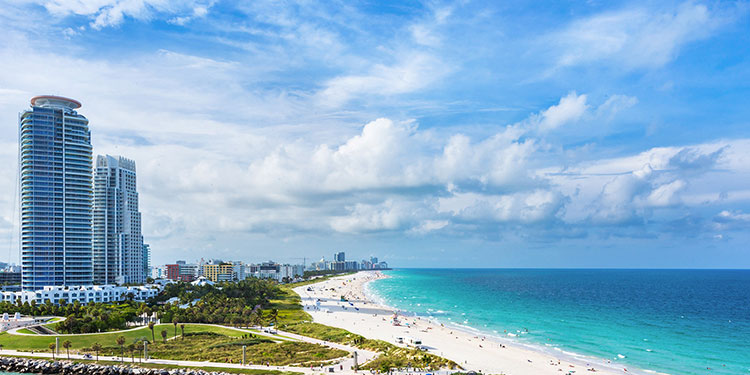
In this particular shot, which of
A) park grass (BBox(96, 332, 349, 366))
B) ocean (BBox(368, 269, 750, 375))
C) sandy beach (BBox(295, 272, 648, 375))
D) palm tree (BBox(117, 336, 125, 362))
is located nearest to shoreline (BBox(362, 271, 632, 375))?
ocean (BBox(368, 269, 750, 375))

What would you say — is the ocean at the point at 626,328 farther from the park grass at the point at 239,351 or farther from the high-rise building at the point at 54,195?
the high-rise building at the point at 54,195

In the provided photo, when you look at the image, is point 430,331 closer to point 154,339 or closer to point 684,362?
point 684,362

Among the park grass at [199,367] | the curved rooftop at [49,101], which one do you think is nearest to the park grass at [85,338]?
the park grass at [199,367]

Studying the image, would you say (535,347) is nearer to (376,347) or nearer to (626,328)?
(376,347)

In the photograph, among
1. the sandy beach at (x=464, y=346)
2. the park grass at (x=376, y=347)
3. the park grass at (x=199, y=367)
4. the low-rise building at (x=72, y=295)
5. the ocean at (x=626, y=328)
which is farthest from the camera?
the low-rise building at (x=72, y=295)

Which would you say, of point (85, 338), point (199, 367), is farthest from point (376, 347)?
point (85, 338)

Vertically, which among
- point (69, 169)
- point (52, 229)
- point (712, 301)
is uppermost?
point (69, 169)

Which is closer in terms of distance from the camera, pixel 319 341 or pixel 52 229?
pixel 319 341

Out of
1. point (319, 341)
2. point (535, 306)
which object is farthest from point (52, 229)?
point (535, 306)
